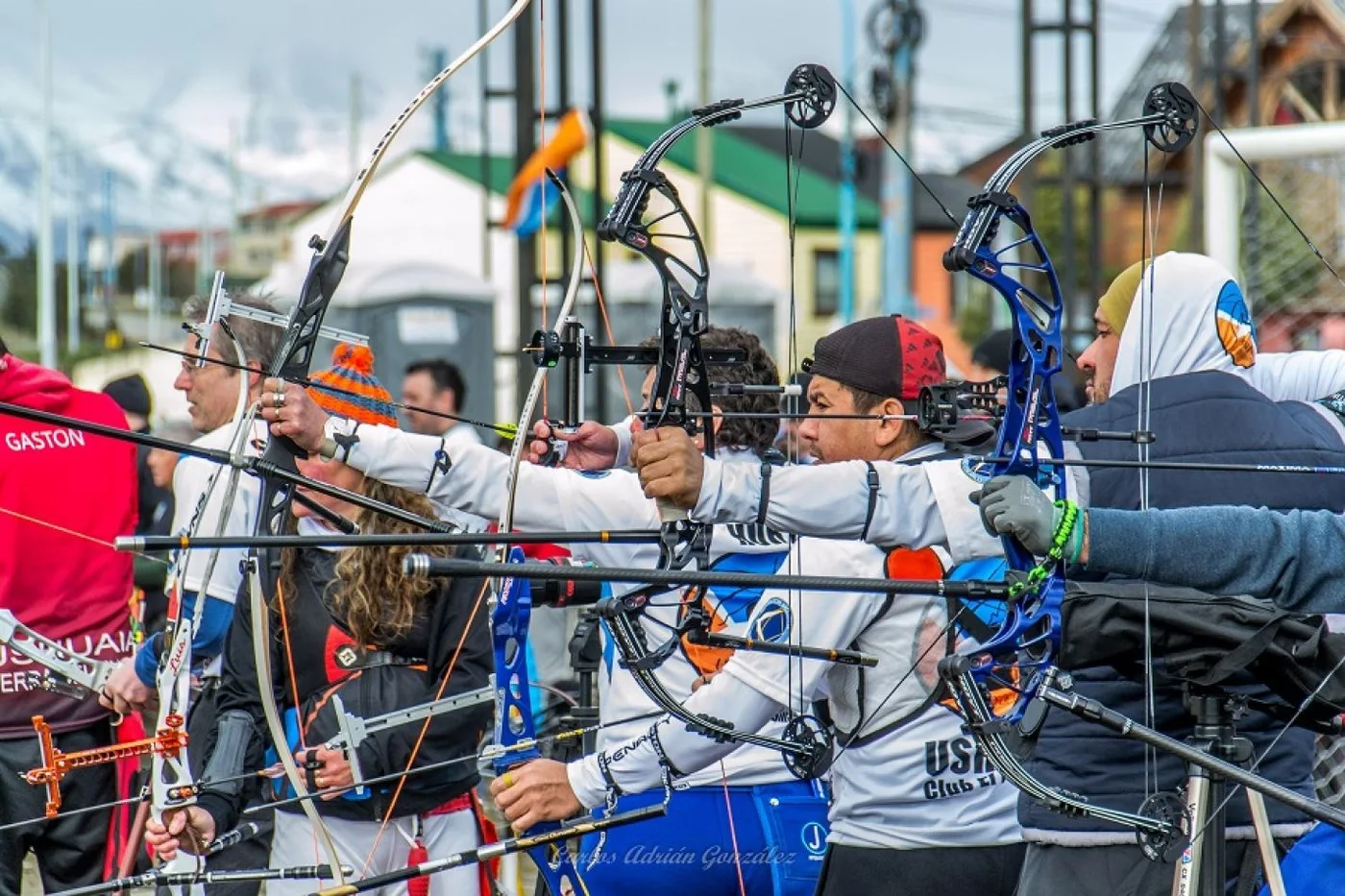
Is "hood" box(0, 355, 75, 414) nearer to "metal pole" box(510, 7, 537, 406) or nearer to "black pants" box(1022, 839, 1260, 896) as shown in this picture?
"black pants" box(1022, 839, 1260, 896)

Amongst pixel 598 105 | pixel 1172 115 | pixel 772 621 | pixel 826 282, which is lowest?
pixel 772 621

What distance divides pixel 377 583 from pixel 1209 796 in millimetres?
1529

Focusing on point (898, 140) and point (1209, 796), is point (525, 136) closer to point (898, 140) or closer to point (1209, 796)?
point (1209, 796)

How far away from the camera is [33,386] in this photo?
434cm

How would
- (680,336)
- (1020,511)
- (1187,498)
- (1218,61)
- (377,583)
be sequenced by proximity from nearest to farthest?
(1020,511) → (1187,498) → (680,336) → (377,583) → (1218,61)

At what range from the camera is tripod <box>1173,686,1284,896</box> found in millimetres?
2584

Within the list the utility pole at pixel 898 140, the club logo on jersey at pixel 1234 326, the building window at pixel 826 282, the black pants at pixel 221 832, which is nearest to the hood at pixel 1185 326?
the club logo on jersey at pixel 1234 326

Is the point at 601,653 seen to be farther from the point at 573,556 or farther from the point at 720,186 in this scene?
the point at 720,186

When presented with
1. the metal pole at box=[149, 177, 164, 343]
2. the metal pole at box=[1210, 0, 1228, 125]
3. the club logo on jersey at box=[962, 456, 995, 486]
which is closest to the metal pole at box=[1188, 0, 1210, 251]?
the metal pole at box=[1210, 0, 1228, 125]

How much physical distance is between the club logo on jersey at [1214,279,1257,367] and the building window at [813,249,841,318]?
3294 centimetres

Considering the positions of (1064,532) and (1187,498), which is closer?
(1064,532)

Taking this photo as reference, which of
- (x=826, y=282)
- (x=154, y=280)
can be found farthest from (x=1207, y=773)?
(x=154, y=280)

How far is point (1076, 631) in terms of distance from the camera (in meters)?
2.57

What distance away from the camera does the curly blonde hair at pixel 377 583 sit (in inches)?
134
